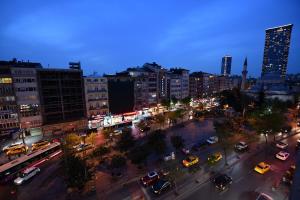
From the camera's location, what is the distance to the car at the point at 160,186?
82.1ft

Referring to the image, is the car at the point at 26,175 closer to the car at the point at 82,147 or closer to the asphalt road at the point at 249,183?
the car at the point at 82,147

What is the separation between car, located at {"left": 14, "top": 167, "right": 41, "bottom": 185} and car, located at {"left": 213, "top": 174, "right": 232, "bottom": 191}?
33.5m

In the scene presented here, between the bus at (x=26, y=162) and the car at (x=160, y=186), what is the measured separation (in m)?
27.3

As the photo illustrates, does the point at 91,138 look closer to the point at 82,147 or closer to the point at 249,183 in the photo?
the point at 82,147

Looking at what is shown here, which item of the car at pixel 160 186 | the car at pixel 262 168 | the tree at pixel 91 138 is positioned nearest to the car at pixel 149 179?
the car at pixel 160 186

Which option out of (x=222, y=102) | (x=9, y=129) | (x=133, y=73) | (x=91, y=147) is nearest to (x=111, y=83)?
(x=133, y=73)

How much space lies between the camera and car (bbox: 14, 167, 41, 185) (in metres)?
29.7

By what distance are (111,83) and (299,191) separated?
2354 inches

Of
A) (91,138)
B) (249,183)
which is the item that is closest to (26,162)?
(91,138)

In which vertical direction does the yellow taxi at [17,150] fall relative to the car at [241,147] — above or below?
below

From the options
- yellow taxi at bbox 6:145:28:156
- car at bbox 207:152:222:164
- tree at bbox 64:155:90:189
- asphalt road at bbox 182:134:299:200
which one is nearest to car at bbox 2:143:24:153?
yellow taxi at bbox 6:145:28:156

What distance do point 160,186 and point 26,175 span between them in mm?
25225

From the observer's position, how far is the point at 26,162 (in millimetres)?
34094

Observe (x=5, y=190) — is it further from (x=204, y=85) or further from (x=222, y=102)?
(x=204, y=85)
